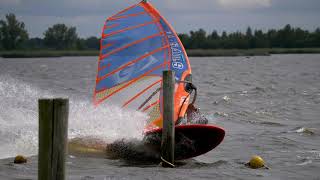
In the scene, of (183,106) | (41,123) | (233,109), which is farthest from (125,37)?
(233,109)

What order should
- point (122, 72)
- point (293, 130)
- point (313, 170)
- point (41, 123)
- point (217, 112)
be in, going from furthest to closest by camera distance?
point (217, 112), point (293, 130), point (122, 72), point (313, 170), point (41, 123)

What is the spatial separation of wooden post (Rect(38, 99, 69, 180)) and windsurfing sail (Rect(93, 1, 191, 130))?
583 cm

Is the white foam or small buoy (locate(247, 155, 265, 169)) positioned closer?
small buoy (locate(247, 155, 265, 169))

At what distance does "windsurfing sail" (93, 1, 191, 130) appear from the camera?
11688mm

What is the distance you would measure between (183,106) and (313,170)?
2.71m

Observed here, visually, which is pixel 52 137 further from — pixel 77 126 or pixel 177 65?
pixel 77 126

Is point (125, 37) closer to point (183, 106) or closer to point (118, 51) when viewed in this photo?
point (118, 51)

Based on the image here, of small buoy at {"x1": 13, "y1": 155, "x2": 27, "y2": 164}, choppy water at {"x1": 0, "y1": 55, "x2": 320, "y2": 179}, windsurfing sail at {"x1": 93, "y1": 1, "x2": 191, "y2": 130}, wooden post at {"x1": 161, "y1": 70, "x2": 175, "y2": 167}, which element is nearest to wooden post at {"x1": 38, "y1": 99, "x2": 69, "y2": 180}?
choppy water at {"x1": 0, "y1": 55, "x2": 320, "y2": 179}

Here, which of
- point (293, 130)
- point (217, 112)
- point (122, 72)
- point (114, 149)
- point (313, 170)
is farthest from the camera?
point (217, 112)

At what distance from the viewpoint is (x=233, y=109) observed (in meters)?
19.9

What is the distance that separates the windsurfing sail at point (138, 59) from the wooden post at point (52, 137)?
5831mm

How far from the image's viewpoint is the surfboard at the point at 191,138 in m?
9.91

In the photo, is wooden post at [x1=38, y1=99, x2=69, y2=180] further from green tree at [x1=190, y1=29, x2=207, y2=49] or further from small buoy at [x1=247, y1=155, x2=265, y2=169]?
green tree at [x1=190, y1=29, x2=207, y2=49]

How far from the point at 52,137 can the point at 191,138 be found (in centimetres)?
479
